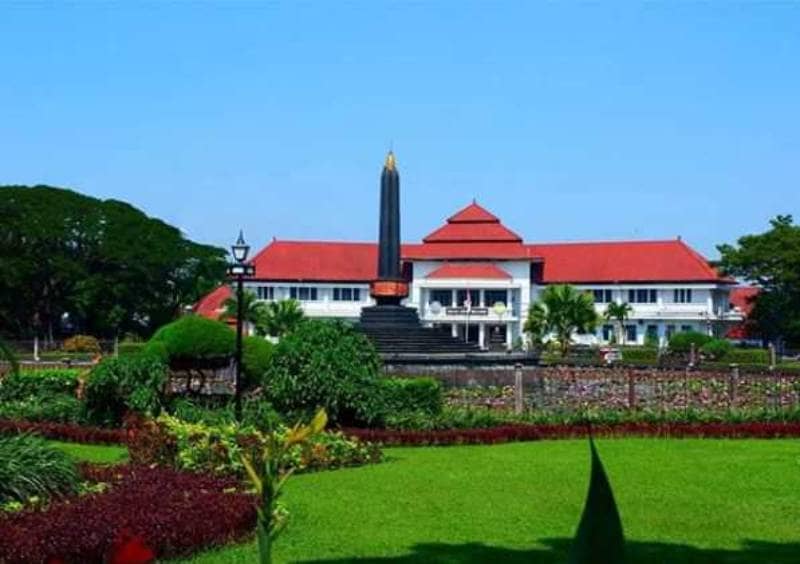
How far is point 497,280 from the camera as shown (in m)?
58.2

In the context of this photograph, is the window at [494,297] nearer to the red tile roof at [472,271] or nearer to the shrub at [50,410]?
the red tile roof at [472,271]

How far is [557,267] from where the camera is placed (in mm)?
61844

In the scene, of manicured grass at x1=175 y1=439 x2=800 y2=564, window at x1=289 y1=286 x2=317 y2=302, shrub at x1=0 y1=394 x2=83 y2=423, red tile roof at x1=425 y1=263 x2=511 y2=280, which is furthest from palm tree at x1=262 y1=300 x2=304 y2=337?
manicured grass at x1=175 y1=439 x2=800 y2=564

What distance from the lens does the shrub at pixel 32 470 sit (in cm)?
818

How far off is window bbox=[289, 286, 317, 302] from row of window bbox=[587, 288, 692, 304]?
1542cm

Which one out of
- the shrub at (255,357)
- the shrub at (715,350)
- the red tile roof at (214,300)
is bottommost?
the shrub at (255,357)

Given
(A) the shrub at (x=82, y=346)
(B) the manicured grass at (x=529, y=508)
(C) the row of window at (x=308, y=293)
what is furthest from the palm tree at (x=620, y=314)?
(B) the manicured grass at (x=529, y=508)

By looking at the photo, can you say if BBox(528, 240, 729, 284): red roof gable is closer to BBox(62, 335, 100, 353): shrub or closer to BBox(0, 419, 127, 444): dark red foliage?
BBox(62, 335, 100, 353): shrub

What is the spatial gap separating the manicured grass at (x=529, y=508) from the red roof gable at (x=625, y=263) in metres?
46.1

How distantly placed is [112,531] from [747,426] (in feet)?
37.6

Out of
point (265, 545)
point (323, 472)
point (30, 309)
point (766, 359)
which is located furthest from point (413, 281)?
point (265, 545)

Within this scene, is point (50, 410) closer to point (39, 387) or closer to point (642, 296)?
point (39, 387)

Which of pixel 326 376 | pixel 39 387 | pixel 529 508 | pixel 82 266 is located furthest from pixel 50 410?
pixel 82 266

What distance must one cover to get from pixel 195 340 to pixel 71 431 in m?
2.31
